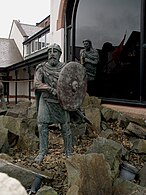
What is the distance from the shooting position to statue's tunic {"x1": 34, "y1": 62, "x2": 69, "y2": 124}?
4.75 meters

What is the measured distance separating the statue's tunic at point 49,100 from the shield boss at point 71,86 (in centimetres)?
20

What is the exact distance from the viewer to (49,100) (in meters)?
4.78

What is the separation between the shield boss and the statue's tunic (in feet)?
0.66

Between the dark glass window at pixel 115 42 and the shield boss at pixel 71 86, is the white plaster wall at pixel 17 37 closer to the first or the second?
the dark glass window at pixel 115 42

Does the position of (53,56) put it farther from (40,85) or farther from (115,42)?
(115,42)

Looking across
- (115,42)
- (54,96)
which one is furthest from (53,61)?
(115,42)

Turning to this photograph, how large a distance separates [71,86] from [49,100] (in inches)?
16.7

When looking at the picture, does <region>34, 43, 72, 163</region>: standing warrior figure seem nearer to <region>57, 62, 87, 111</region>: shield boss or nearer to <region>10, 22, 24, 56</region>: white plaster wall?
<region>57, 62, 87, 111</region>: shield boss

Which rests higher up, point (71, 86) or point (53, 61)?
point (53, 61)

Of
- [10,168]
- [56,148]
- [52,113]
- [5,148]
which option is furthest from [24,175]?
[56,148]

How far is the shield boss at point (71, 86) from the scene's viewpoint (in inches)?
177

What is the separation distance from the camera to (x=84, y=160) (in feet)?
11.9

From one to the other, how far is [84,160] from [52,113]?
1.33 metres

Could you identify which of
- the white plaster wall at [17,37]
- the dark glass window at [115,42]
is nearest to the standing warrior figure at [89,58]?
the dark glass window at [115,42]
